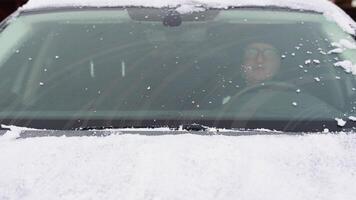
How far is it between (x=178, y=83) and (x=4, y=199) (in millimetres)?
908

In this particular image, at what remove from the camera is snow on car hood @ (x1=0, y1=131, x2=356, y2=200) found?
73.8 inches

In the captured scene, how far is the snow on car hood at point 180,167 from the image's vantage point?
6.15ft

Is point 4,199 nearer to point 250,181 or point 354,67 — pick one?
point 250,181

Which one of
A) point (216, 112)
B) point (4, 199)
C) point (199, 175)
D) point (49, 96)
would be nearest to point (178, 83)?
point (216, 112)

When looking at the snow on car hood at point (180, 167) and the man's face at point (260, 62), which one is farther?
the man's face at point (260, 62)

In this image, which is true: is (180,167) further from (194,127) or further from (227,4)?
(227,4)

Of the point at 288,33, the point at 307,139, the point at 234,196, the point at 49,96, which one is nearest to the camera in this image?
the point at 234,196

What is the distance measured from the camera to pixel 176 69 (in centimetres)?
261

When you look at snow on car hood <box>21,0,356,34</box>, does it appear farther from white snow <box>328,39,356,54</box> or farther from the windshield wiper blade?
the windshield wiper blade

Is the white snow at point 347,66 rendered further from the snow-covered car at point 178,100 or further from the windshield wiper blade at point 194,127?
the windshield wiper blade at point 194,127

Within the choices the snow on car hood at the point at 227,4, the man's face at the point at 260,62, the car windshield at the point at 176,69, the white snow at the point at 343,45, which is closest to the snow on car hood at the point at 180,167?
the car windshield at the point at 176,69

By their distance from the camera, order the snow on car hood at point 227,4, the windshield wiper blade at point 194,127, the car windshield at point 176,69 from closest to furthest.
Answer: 1. the windshield wiper blade at point 194,127
2. the car windshield at point 176,69
3. the snow on car hood at point 227,4

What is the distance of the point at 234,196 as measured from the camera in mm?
1840

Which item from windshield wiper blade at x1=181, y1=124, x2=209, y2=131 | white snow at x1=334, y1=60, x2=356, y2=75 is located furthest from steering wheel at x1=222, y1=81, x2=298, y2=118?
white snow at x1=334, y1=60, x2=356, y2=75
